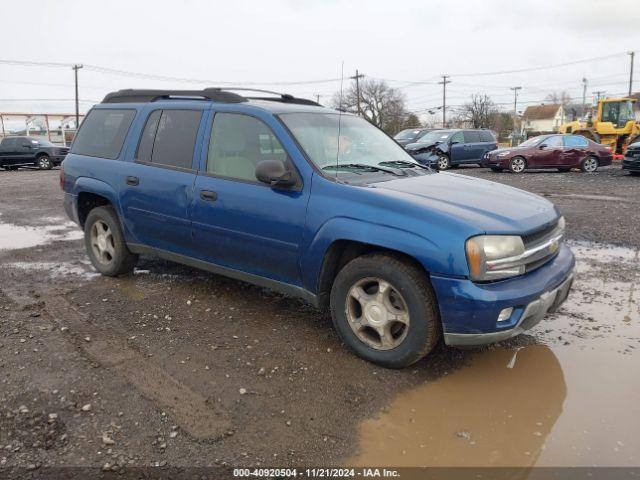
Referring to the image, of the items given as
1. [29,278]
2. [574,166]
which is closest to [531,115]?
[574,166]

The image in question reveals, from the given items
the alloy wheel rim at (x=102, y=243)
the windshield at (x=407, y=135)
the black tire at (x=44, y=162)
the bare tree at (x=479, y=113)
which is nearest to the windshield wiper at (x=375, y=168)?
the alloy wheel rim at (x=102, y=243)

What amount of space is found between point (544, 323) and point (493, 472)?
2128 mm

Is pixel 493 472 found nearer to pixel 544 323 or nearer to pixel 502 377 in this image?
pixel 502 377

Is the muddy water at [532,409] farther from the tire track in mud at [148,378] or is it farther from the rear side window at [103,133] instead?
the rear side window at [103,133]

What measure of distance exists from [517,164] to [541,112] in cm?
9632

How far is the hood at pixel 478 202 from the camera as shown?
3.29 metres

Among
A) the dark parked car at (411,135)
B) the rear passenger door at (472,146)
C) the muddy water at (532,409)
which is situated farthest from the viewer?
the dark parked car at (411,135)

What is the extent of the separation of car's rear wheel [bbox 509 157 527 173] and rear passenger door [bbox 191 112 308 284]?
16.2 m

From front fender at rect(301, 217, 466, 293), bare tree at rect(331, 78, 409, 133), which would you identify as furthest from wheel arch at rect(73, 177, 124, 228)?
bare tree at rect(331, 78, 409, 133)

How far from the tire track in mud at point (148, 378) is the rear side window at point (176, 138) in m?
1.54

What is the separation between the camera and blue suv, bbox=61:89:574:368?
3.21 meters

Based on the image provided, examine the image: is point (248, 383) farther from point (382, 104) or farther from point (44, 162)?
point (382, 104)

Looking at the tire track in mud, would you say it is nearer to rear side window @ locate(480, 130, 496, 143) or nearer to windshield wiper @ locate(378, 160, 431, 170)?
windshield wiper @ locate(378, 160, 431, 170)

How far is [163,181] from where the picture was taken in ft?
15.2
